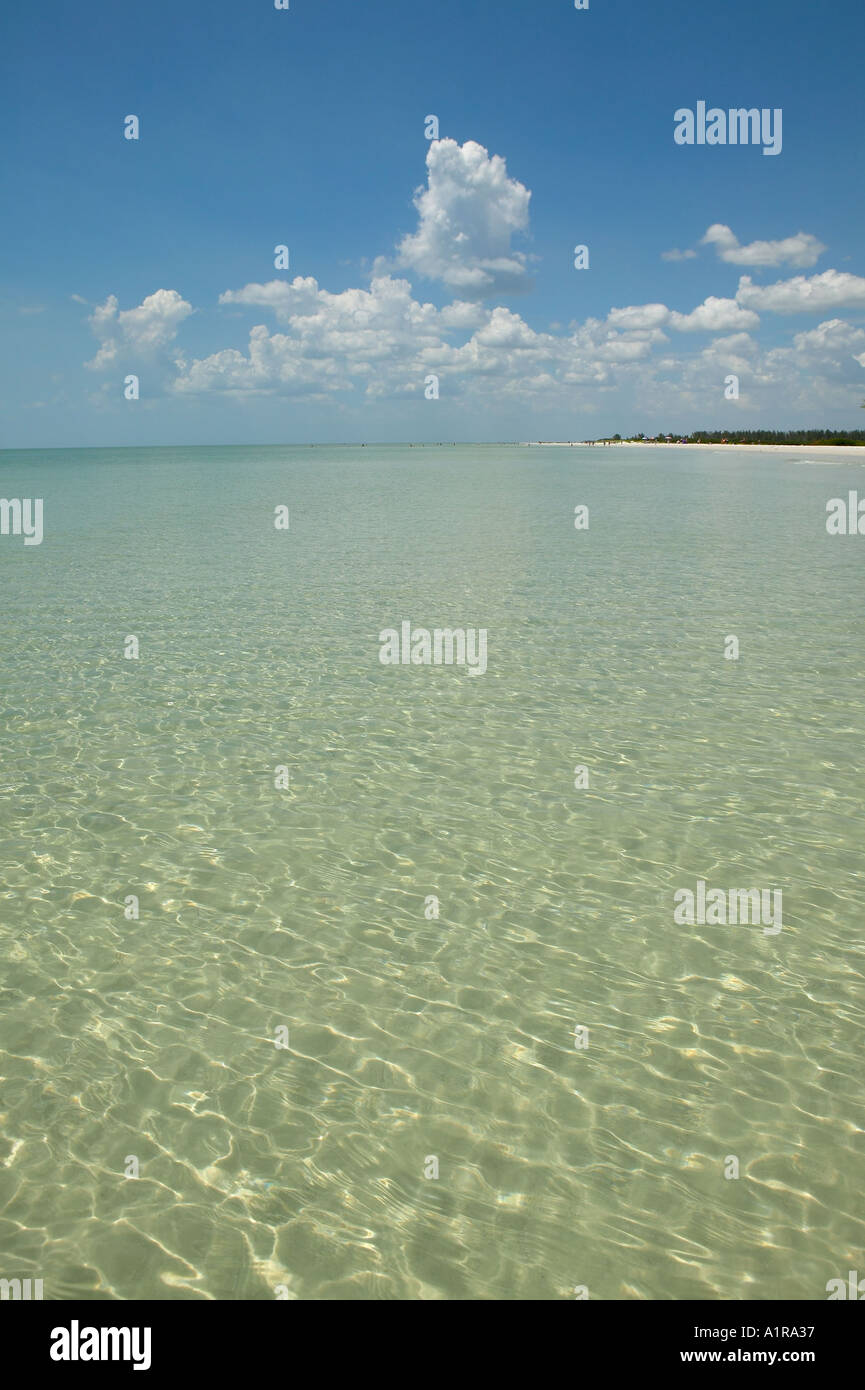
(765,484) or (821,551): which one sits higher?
(765,484)

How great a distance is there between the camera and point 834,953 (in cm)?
603

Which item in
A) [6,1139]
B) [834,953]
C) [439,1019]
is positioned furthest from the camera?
[834,953]

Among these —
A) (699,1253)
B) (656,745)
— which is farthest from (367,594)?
(699,1253)

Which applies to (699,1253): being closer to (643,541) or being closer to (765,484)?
(643,541)

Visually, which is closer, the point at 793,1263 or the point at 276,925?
the point at 793,1263

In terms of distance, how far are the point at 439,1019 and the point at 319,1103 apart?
0.99 m

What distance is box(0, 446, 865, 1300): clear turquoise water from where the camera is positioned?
4.04 metres

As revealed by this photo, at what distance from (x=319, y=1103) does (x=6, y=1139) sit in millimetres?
1682

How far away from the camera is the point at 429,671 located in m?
13.0

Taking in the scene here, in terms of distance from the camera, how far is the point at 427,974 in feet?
19.4

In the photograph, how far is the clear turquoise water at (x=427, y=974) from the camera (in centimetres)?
404
